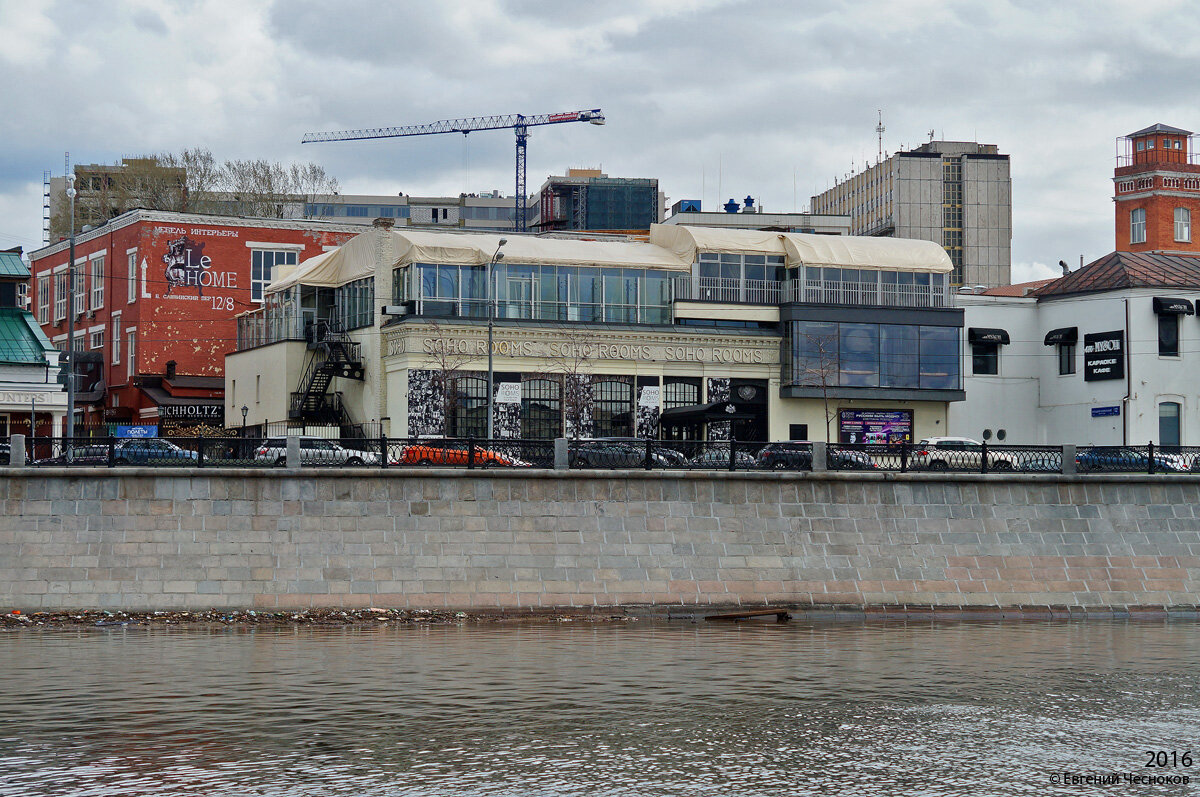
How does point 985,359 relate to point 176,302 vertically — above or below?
below

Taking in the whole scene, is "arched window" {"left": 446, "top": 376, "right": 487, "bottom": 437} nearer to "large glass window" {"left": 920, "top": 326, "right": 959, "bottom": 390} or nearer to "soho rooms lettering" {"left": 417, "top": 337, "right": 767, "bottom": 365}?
"soho rooms lettering" {"left": 417, "top": 337, "right": 767, "bottom": 365}

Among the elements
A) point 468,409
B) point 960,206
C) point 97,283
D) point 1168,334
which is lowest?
point 468,409

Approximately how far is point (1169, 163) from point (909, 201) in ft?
146

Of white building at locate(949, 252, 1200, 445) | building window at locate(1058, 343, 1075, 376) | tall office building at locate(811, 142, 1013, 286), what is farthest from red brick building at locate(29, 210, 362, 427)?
tall office building at locate(811, 142, 1013, 286)

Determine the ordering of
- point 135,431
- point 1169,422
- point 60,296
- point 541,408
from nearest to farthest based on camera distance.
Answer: point 135,431 → point 541,408 → point 1169,422 → point 60,296

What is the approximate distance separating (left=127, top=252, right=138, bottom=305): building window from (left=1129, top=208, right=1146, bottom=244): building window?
222ft

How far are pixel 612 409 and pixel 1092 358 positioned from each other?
824 inches

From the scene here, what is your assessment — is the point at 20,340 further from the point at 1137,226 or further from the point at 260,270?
the point at 1137,226

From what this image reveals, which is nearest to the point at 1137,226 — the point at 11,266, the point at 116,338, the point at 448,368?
the point at 448,368

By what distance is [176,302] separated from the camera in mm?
74875

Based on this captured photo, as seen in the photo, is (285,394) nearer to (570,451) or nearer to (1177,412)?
(570,451)

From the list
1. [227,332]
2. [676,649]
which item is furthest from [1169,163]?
[676,649]

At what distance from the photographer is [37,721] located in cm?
2180

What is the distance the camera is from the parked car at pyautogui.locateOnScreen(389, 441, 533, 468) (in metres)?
37.5
